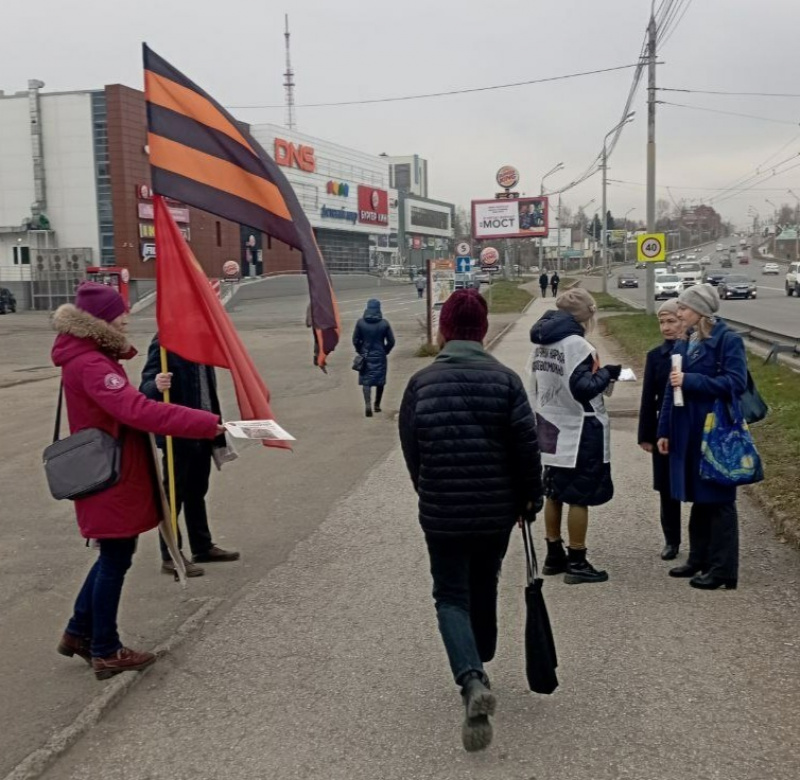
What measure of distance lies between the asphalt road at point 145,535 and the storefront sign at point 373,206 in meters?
73.2

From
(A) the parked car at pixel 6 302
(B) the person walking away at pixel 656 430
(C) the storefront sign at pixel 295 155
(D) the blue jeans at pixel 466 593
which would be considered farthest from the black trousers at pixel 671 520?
(C) the storefront sign at pixel 295 155

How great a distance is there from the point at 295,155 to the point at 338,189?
925cm

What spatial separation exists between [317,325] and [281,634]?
A: 1834mm

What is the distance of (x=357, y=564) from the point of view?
5789mm

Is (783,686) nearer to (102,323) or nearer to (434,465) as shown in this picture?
(434,465)

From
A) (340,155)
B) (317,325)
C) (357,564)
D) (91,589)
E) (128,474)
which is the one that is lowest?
(357,564)

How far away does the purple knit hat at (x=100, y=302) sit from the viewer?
4004mm

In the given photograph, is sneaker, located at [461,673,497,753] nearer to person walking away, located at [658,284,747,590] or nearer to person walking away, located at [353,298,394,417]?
person walking away, located at [658,284,747,590]

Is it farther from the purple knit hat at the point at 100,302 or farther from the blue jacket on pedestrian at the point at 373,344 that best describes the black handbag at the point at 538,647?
the blue jacket on pedestrian at the point at 373,344

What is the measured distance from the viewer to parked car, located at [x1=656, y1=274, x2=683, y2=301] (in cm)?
4709

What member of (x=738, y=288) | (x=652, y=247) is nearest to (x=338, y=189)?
(x=738, y=288)

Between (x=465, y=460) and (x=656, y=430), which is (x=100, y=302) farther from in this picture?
(x=656, y=430)

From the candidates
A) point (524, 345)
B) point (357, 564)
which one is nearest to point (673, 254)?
point (524, 345)

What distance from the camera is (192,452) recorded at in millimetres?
5816
